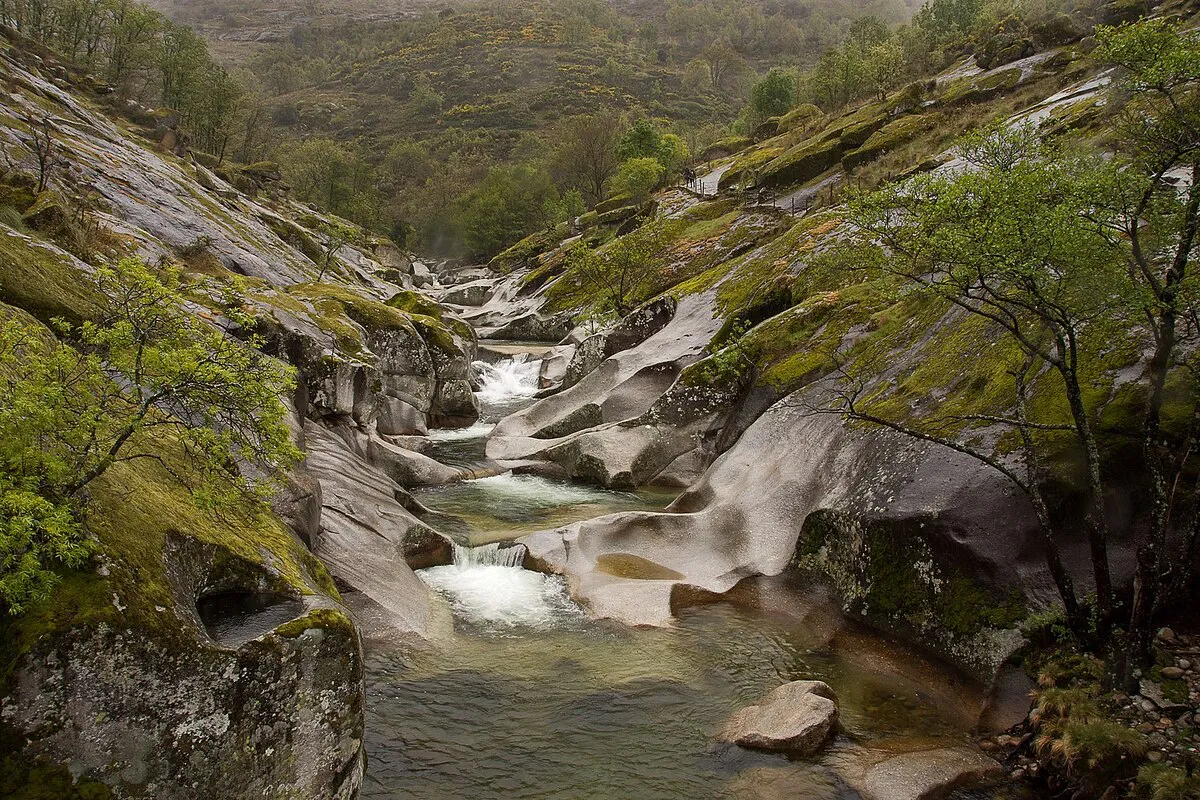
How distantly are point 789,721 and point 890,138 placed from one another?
48.7 metres

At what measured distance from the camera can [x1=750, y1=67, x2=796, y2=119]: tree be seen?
351 ft

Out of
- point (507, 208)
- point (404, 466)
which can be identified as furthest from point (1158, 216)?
point (507, 208)

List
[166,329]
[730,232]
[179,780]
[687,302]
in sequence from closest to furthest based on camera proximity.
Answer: [179,780]
[166,329]
[687,302]
[730,232]

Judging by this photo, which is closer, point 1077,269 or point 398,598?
point 1077,269

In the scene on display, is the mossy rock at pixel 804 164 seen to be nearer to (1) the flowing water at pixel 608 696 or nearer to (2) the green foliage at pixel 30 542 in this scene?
(1) the flowing water at pixel 608 696

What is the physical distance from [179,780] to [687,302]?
3294 cm

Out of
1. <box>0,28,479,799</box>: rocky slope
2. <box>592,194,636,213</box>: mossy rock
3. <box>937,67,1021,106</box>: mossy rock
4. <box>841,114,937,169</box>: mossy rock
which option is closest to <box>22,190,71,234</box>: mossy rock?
<box>0,28,479,799</box>: rocky slope

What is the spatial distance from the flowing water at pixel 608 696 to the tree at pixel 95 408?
564 cm

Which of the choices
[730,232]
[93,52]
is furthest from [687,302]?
[93,52]

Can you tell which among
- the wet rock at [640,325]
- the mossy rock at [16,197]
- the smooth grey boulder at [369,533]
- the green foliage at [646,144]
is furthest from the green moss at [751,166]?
the mossy rock at [16,197]

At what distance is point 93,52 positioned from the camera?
7619 centimetres

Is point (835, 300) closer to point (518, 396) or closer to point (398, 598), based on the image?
point (398, 598)

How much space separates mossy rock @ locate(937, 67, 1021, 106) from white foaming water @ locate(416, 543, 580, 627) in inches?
1928

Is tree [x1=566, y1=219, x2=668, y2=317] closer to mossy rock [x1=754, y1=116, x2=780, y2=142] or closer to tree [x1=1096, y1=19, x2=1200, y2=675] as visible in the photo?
tree [x1=1096, y1=19, x2=1200, y2=675]
